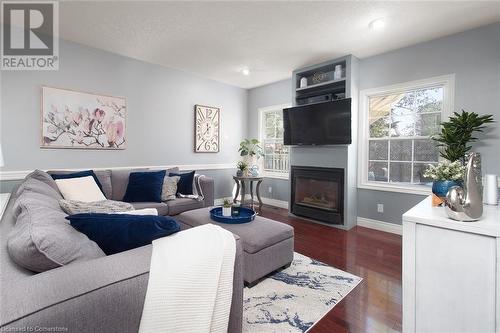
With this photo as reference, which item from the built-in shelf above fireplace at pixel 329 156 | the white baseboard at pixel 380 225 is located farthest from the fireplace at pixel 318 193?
the white baseboard at pixel 380 225

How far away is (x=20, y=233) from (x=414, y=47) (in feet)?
13.5

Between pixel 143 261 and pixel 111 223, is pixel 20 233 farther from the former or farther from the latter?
pixel 143 261

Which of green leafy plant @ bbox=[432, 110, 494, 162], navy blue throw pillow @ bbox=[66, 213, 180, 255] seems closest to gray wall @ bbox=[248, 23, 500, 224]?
green leafy plant @ bbox=[432, 110, 494, 162]

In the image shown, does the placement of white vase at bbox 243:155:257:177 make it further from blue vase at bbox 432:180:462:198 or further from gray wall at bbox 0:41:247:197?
blue vase at bbox 432:180:462:198

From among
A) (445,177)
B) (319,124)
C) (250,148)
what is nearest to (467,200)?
(445,177)

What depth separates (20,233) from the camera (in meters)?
0.87

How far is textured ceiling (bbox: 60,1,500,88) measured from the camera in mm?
2346

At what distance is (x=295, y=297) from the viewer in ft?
6.11

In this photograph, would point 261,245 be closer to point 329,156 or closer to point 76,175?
point 329,156

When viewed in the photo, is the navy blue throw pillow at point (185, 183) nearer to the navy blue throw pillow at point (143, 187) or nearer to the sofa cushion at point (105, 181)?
the navy blue throw pillow at point (143, 187)

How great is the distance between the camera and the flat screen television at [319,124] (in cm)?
348

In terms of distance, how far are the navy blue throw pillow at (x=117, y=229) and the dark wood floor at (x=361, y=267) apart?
122cm

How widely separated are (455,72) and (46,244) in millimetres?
3950

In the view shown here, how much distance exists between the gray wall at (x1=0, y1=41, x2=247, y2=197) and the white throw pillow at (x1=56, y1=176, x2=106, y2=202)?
0.71m
